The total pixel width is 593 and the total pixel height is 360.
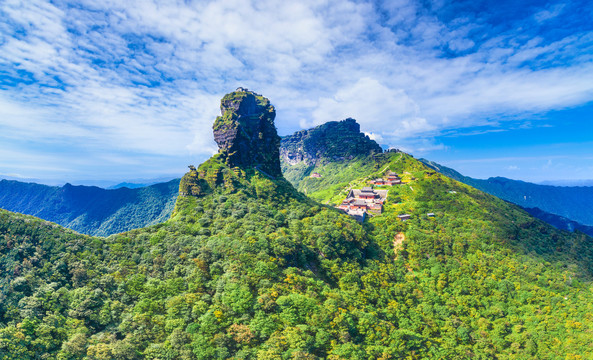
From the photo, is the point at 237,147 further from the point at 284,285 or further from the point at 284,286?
the point at 284,286

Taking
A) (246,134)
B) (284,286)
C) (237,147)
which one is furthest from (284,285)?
(246,134)

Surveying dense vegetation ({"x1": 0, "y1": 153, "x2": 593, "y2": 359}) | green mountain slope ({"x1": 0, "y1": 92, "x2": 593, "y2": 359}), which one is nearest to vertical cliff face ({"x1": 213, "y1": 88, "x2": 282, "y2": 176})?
green mountain slope ({"x1": 0, "y1": 92, "x2": 593, "y2": 359})

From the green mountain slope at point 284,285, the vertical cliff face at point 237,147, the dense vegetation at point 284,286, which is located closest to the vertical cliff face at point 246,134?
the vertical cliff face at point 237,147

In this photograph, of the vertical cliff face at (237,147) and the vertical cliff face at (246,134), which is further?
the vertical cliff face at (246,134)

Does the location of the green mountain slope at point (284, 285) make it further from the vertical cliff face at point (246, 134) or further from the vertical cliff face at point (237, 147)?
the vertical cliff face at point (246, 134)

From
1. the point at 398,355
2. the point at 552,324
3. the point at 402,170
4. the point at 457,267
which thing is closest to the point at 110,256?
the point at 398,355

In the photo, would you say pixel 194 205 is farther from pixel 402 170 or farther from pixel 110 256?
pixel 402 170
